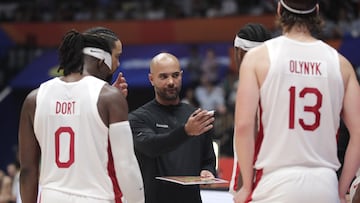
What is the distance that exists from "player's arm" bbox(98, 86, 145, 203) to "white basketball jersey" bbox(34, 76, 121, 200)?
0.19 feet

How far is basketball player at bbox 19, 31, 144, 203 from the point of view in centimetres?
438

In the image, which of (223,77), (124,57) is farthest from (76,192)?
(124,57)

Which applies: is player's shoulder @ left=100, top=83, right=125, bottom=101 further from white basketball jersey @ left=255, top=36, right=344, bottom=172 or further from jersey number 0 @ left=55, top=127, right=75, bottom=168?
white basketball jersey @ left=255, top=36, right=344, bottom=172

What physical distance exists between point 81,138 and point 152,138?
1.02 metres

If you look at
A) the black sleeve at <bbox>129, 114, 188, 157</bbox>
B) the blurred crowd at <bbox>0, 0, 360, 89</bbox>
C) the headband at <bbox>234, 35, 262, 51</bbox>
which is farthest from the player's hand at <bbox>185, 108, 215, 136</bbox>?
the blurred crowd at <bbox>0, 0, 360, 89</bbox>

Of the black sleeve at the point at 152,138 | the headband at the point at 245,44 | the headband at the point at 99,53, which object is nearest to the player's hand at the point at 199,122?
the black sleeve at the point at 152,138

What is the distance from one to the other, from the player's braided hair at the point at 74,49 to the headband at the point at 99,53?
0.02 meters

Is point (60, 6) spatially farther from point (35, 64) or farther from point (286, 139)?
point (286, 139)

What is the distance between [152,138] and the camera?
5.34 metres

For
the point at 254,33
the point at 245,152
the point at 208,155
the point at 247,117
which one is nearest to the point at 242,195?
the point at 245,152

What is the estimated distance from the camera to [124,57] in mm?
17297

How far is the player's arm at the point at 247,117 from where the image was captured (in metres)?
3.98

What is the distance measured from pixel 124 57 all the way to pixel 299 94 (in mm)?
13439

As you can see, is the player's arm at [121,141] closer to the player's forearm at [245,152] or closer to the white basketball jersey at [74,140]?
the white basketball jersey at [74,140]
